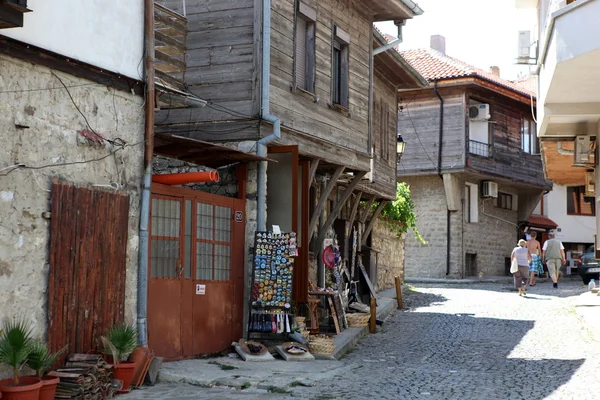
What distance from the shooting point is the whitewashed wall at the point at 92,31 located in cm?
745

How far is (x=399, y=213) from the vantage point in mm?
22516

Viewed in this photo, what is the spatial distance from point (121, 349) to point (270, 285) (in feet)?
11.7

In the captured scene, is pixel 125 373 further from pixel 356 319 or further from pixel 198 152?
pixel 356 319

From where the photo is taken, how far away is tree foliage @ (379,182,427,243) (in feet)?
71.8

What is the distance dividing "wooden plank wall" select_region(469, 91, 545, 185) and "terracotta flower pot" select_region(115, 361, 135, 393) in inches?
857

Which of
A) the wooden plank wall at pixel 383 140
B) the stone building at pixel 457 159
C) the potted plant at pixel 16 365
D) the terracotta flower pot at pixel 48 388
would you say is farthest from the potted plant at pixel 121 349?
the stone building at pixel 457 159

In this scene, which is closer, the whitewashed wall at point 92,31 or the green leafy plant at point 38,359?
the green leafy plant at point 38,359

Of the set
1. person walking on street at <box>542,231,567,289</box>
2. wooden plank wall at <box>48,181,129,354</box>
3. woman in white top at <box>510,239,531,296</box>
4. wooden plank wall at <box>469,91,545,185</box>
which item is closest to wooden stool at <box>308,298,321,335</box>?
wooden plank wall at <box>48,181,129,354</box>

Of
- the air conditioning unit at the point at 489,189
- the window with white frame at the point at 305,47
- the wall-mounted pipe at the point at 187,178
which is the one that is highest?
the window with white frame at the point at 305,47

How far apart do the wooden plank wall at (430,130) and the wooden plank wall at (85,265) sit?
20868 millimetres

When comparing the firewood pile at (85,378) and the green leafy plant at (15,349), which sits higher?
the green leafy plant at (15,349)

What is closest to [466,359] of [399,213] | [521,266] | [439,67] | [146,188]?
[146,188]

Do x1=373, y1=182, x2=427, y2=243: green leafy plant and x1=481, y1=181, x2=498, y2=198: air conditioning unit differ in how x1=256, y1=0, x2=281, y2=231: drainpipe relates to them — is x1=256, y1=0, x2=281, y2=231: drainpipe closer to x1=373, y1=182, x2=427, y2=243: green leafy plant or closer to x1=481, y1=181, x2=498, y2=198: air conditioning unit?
x1=373, y1=182, x2=427, y2=243: green leafy plant

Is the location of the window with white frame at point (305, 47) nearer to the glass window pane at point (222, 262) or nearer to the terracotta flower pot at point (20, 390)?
the glass window pane at point (222, 262)
